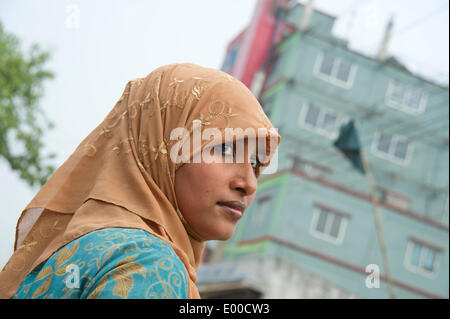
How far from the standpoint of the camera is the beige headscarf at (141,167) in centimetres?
97

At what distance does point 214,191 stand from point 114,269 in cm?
29

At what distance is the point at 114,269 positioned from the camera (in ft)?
2.59

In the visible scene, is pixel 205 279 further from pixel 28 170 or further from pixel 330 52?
pixel 330 52

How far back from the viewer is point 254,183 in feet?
3.51

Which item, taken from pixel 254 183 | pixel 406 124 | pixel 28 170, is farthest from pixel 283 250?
pixel 254 183

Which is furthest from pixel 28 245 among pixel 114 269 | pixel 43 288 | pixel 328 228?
pixel 328 228

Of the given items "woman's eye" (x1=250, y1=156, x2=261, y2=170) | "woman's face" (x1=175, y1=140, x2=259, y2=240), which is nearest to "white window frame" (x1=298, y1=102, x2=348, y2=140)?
"woman's eye" (x1=250, y1=156, x2=261, y2=170)

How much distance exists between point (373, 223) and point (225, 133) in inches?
369

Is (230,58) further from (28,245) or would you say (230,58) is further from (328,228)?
(28,245)

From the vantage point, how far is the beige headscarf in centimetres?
97

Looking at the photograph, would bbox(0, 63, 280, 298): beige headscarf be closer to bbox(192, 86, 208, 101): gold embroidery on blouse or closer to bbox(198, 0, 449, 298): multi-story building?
bbox(192, 86, 208, 101): gold embroidery on blouse

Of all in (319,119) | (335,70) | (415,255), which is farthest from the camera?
(335,70)
